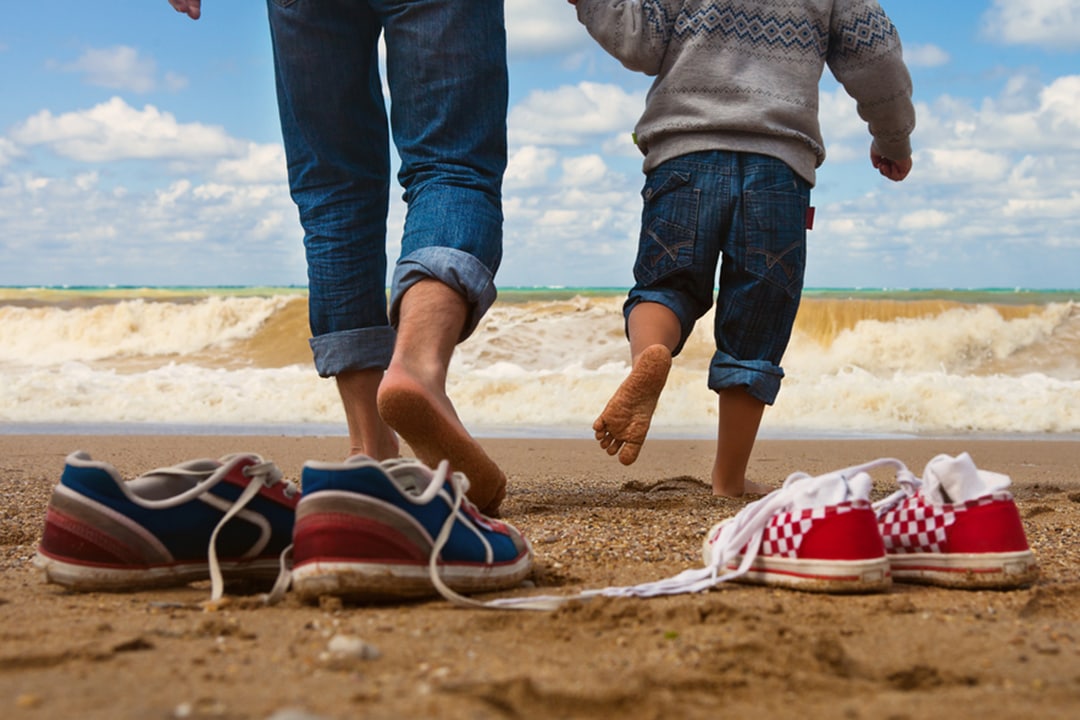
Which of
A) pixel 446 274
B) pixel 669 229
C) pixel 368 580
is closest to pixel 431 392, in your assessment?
pixel 446 274

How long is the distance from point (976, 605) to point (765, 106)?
5.56 feet

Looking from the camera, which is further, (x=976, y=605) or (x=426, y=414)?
(x=426, y=414)

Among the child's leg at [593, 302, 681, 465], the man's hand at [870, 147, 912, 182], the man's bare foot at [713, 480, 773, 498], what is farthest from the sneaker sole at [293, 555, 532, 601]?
the man's hand at [870, 147, 912, 182]

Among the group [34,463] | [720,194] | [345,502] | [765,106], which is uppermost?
[765,106]

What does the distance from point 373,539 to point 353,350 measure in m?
1.27

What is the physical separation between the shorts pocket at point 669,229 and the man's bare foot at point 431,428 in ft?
3.09

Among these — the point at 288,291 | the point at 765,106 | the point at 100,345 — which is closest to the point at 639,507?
the point at 765,106

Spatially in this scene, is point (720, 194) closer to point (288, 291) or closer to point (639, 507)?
point (639, 507)

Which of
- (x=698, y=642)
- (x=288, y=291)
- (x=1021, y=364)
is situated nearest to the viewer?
(x=698, y=642)

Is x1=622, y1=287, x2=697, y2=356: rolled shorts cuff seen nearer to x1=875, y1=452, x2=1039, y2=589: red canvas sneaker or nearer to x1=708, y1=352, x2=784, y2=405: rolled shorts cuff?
x1=708, y1=352, x2=784, y2=405: rolled shorts cuff

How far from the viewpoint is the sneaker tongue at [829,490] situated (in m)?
1.75

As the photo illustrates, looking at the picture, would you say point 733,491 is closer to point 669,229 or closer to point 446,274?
point 669,229

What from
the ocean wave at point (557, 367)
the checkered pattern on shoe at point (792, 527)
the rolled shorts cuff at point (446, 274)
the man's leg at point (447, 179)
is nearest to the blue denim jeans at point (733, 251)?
the man's leg at point (447, 179)

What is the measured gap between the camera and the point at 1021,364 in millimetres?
11227
